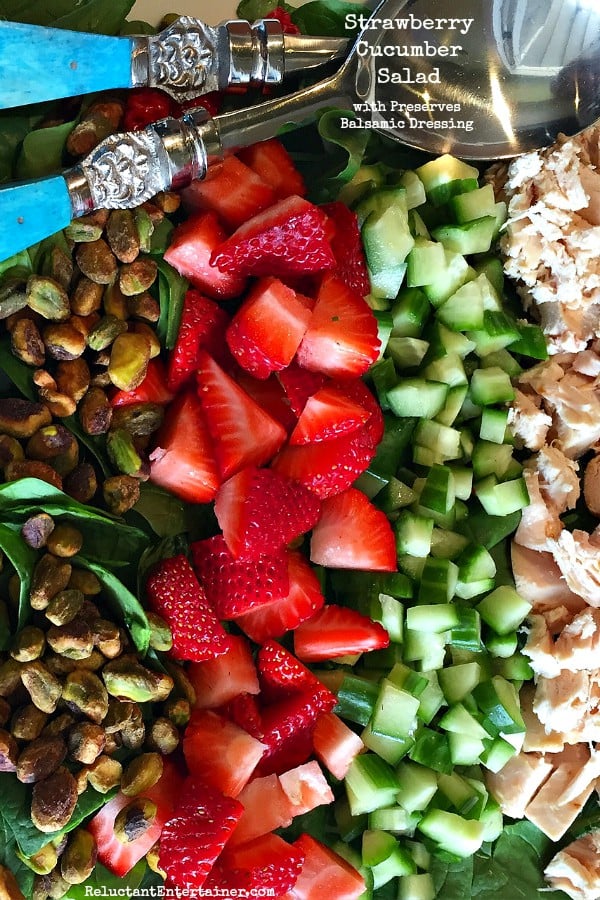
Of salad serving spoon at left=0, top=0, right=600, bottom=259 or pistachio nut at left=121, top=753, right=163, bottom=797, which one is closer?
pistachio nut at left=121, top=753, right=163, bottom=797

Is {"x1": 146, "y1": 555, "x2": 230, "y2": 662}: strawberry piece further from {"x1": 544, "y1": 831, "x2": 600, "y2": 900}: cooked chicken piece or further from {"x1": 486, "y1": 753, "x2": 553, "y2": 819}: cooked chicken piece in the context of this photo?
{"x1": 544, "y1": 831, "x2": 600, "y2": 900}: cooked chicken piece

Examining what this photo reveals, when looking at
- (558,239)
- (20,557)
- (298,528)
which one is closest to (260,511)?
(298,528)

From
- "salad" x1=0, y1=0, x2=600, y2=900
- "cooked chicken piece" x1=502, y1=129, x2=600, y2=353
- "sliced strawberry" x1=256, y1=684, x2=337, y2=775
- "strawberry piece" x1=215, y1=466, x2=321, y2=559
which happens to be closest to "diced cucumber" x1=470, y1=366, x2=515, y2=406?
"salad" x1=0, y1=0, x2=600, y2=900

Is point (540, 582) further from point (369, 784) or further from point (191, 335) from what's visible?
point (191, 335)

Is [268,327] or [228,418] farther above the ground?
[268,327]

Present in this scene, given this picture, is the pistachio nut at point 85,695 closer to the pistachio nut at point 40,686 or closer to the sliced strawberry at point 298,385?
the pistachio nut at point 40,686
